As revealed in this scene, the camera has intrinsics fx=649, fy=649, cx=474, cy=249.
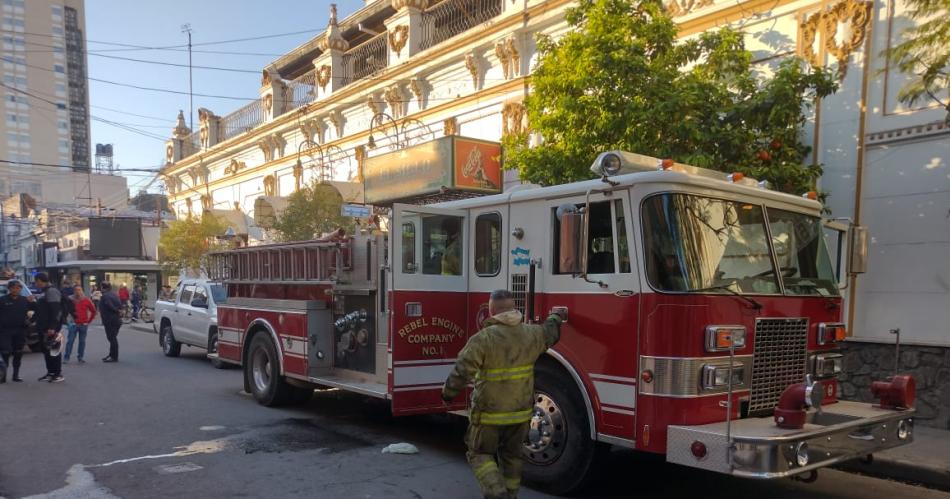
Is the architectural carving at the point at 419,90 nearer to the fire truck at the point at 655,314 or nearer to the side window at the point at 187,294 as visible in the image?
the side window at the point at 187,294

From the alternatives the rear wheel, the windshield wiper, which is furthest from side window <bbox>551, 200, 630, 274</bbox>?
the rear wheel

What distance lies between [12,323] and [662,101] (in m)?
10.3

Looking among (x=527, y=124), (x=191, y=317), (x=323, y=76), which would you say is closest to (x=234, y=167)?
(x=323, y=76)

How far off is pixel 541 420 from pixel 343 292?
326cm

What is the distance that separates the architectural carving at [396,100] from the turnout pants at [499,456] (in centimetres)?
1445

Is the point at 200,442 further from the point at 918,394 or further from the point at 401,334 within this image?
the point at 918,394

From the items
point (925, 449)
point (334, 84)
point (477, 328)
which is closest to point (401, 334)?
point (477, 328)

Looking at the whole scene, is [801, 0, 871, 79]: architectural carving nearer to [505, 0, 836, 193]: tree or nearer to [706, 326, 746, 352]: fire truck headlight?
[505, 0, 836, 193]: tree

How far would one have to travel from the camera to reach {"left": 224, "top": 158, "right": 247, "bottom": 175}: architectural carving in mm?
26922

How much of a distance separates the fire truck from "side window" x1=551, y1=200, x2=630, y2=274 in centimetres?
1

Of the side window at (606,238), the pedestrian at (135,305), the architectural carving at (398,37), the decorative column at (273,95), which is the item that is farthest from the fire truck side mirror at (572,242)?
the pedestrian at (135,305)

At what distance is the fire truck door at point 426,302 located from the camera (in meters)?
6.15

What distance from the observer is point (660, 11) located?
9383 mm

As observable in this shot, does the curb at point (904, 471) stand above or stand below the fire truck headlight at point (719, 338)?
below
